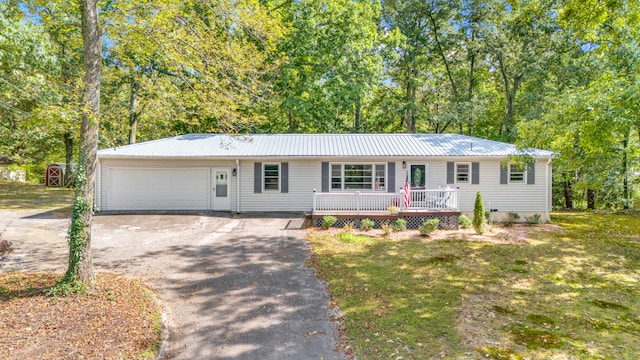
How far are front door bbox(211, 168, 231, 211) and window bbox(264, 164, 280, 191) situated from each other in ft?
5.38

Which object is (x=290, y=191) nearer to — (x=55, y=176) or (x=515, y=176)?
(x=515, y=176)

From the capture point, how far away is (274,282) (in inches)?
251

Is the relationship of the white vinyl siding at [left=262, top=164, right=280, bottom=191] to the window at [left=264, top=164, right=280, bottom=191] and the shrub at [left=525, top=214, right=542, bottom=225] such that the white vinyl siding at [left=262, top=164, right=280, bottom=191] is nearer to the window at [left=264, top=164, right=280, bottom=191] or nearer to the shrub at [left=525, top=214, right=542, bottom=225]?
the window at [left=264, top=164, right=280, bottom=191]

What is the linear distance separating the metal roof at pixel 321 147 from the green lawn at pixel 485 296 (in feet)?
14.6

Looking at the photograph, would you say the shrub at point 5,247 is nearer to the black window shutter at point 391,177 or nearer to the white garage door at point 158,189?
the white garage door at point 158,189

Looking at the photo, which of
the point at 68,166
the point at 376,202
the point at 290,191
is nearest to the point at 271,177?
the point at 290,191

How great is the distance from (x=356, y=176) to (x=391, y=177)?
1.45 m

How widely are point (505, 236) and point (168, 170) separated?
13.1 m

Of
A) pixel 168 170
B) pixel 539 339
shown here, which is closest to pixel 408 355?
pixel 539 339

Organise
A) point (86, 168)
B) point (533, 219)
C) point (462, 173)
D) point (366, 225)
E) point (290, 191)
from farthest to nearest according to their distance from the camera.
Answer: point (290, 191), point (462, 173), point (533, 219), point (366, 225), point (86, 168)

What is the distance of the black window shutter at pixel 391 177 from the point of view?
537 inches

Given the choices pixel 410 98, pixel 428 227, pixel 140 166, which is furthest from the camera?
pixel 410 98

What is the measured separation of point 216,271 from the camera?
696 centimetres

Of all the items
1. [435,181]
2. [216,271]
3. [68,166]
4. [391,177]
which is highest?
[68,166]
